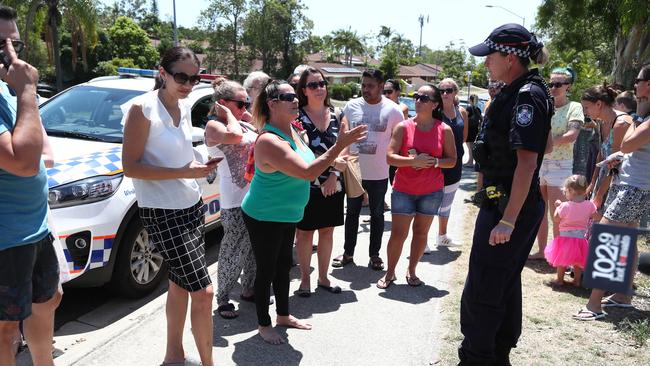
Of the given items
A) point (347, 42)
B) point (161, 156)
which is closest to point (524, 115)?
point (161, 156)

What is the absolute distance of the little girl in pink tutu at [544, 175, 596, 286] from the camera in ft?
16.3

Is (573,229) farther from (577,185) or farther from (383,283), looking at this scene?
(383,283)

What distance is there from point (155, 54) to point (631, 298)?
2100 inches

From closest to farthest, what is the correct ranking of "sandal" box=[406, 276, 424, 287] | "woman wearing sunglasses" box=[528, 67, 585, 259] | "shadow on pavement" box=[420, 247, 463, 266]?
"sandal" box=[406, 276, 424, 287]
"woman wearing sunglasses" box=[528, 67, 585, 259]
"shadow on pavement" box=[420, 247, 463, 266]

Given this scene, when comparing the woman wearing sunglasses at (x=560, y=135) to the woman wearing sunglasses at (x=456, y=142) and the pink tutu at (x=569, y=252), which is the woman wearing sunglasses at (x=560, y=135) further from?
the woman wearing sunglasses at (x=456, y=142)

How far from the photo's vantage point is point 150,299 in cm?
473

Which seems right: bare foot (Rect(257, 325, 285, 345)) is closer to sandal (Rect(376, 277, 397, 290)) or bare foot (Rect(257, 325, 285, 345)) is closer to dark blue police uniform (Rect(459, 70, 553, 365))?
dark blue police uniform (Rect(459, 70, 553, 365))

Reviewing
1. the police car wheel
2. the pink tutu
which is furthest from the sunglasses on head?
the pink tutu

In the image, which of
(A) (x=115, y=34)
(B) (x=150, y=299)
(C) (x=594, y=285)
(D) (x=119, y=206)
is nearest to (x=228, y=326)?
(B) (x=150, y=299)

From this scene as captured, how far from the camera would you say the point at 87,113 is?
532 cm

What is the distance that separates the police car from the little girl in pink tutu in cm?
337

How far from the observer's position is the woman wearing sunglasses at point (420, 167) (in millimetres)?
4836

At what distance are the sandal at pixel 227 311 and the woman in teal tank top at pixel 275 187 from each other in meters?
0.45

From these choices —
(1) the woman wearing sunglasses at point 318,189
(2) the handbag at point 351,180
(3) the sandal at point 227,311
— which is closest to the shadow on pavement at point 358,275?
(1) the woman wearing sunglasses at point 318,189
